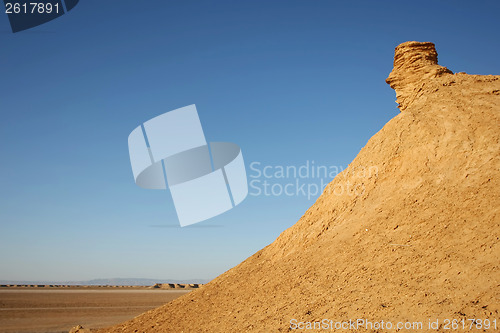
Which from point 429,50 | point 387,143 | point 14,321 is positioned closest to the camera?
point 387,143

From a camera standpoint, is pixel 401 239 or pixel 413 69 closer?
pixel 401 239

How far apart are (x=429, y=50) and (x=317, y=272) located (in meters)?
11.2

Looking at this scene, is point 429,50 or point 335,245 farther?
point 429,50

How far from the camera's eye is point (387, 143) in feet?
42.2

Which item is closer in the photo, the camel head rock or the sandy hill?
the sandy hill

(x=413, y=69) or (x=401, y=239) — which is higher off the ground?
(x=413, y=69)

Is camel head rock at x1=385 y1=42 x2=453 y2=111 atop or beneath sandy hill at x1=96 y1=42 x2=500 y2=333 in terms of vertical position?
atop

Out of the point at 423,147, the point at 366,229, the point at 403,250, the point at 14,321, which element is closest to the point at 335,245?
the point at 366,229

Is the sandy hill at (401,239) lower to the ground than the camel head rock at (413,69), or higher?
lower

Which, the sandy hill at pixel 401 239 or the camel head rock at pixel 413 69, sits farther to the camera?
the camel head rock at pixel 413 69

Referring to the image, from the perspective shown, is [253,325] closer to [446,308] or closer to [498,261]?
[446,308]

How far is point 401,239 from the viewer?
9.47 metres

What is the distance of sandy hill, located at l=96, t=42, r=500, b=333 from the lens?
7605 mm

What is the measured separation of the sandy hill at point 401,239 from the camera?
7605mm
